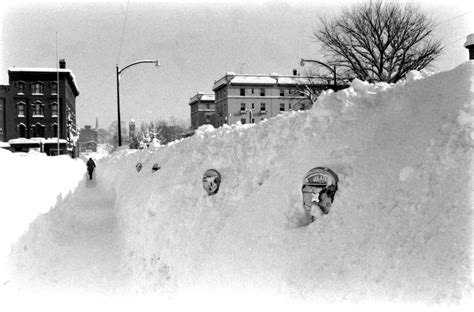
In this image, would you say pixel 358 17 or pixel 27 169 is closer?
pixel 27 169

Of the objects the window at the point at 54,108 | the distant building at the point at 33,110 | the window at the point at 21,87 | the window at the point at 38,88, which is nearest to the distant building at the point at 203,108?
the distant building at the point at 33,110

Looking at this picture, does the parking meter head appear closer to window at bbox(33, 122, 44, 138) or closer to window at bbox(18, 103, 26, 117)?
window at bbox(33, 122, 44, 138)

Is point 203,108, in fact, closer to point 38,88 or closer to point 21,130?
point 38,88

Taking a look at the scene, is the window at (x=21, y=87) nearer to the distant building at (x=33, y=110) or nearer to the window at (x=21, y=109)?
the distant building at (x=33, y=110)

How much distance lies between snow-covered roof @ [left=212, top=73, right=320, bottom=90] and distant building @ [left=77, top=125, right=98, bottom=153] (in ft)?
320

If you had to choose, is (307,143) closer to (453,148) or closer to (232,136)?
(453,148)

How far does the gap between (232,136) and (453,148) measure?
5189 mm

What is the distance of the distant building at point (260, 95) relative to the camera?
28422mm

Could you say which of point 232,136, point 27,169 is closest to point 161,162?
point 27,169

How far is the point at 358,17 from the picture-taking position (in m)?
22.0

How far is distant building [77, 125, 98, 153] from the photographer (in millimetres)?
120500

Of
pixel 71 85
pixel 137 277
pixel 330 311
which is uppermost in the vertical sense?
pixel 71 85

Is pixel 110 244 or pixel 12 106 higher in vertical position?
pixel 12 106

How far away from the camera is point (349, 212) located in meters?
4.57
